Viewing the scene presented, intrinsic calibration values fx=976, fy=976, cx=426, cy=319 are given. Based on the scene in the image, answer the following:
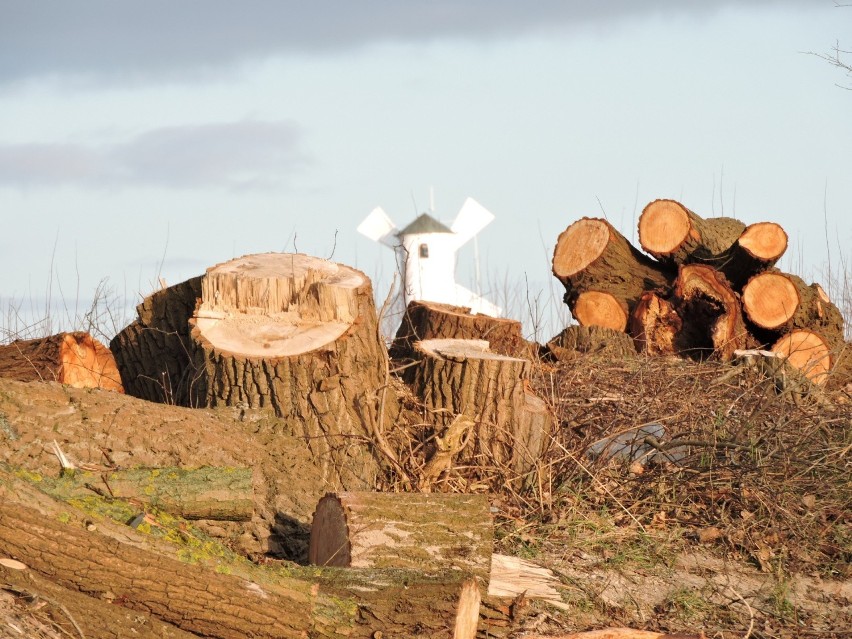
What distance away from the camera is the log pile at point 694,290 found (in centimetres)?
965

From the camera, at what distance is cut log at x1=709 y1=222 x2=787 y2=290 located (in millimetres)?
9703

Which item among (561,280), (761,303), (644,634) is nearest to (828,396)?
(761,303)

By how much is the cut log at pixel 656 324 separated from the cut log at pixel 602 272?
0.20 meters

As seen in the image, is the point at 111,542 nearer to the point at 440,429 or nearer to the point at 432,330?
the point at 440,429

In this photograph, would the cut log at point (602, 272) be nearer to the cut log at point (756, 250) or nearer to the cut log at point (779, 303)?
the cut log at point (756, 250)

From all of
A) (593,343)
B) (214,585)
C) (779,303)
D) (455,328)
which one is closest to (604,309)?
(593,343)

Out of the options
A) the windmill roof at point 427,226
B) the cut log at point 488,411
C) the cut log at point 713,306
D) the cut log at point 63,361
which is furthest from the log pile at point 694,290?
the windmill roof at point 427,226

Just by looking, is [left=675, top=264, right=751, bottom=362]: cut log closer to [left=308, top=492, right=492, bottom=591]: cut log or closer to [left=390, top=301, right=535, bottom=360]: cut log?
[left=390, top=301, right=535, bottom=360]: cut log

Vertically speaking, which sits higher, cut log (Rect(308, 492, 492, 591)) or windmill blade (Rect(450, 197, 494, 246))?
windmill blade (Rect(450, 197, 494, 246))

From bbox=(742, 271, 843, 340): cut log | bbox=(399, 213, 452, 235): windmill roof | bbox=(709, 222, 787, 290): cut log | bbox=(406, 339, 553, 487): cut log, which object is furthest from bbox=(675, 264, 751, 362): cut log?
bbox=(399, 213, 452, 235): windmill roof

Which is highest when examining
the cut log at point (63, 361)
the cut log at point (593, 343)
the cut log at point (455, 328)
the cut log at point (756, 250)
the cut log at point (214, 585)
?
the cut log at point (756, 250)

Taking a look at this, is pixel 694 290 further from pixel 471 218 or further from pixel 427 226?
pixel 427 226

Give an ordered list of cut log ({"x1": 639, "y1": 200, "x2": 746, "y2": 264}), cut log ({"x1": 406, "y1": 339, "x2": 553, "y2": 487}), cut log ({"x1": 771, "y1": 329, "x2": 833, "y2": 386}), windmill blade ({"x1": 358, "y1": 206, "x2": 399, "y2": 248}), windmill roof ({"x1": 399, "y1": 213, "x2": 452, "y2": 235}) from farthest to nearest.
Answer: windmill roof ({"x1": 399, "y1": 213, "x2": 452, "y2": 235}) < windmill blade ({"x1": 358, "y1": 206, "x2": 399, "y2": 248}) < cut log ({"x1": 639, "y1": 200, "x2": 746, "y2": 264}) < cut log ({"x1": 771, "y1": 329, "x2": 833, "y2": 386}) < cut log ({"x1": 406, "y1": 339, "x2": 553, "y2": 487})

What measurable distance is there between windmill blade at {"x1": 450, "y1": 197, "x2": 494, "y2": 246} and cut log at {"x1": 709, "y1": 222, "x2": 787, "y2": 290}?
26.7 feet
